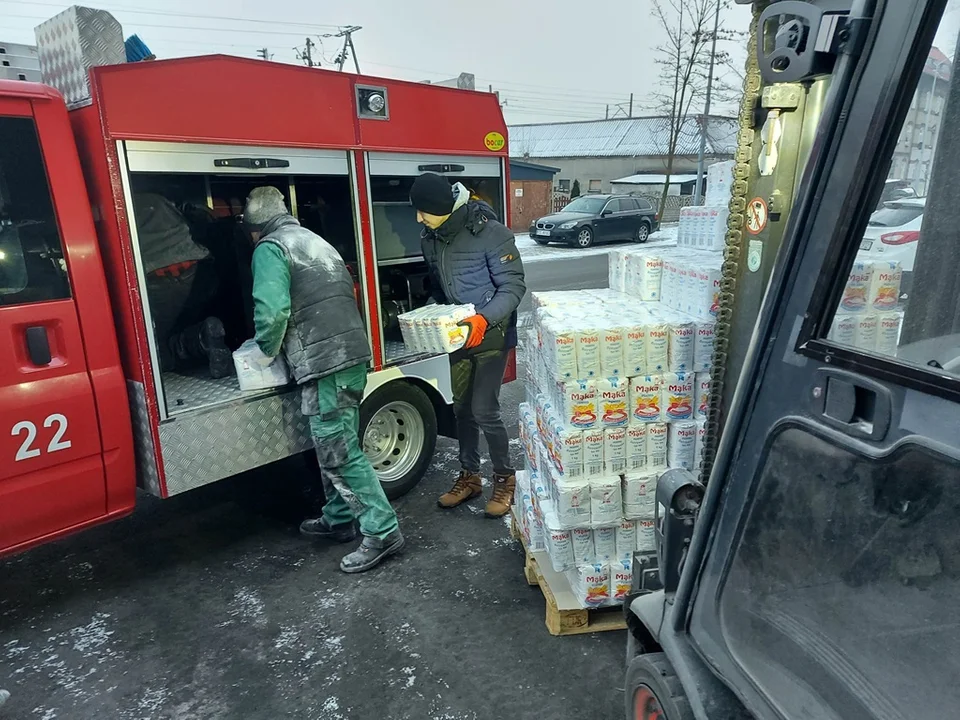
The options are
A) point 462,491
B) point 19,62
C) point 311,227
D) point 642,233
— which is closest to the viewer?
point 19,62

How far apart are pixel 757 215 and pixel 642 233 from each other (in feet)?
63.4

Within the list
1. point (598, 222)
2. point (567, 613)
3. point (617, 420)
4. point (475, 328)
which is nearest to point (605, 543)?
point (567, 613)

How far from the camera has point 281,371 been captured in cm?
364

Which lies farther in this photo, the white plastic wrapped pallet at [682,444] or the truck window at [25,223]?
the white plastic wrapped pallet at [682,444]

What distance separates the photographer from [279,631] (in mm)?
3109

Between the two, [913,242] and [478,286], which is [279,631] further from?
[913,242]

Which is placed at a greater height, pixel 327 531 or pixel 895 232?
pixel 895 232

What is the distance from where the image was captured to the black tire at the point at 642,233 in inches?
825

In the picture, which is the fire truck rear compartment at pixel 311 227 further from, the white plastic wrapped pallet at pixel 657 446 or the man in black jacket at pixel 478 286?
the white plastic wrapped pallet at pixel 657 446

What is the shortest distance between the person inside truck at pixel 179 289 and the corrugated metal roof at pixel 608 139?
34.6 m

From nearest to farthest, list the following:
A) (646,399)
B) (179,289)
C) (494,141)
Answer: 1. (646,399)
2. (179,289)
3. (494,141)

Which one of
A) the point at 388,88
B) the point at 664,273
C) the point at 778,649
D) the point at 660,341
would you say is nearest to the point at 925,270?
the point at 778,649

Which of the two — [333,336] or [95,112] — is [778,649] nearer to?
[333,336]

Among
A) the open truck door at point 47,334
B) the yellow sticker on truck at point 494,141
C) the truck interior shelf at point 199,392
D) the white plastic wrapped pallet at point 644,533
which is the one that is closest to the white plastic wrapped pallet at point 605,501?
the white plastic wrapped pallet at point 644,533
